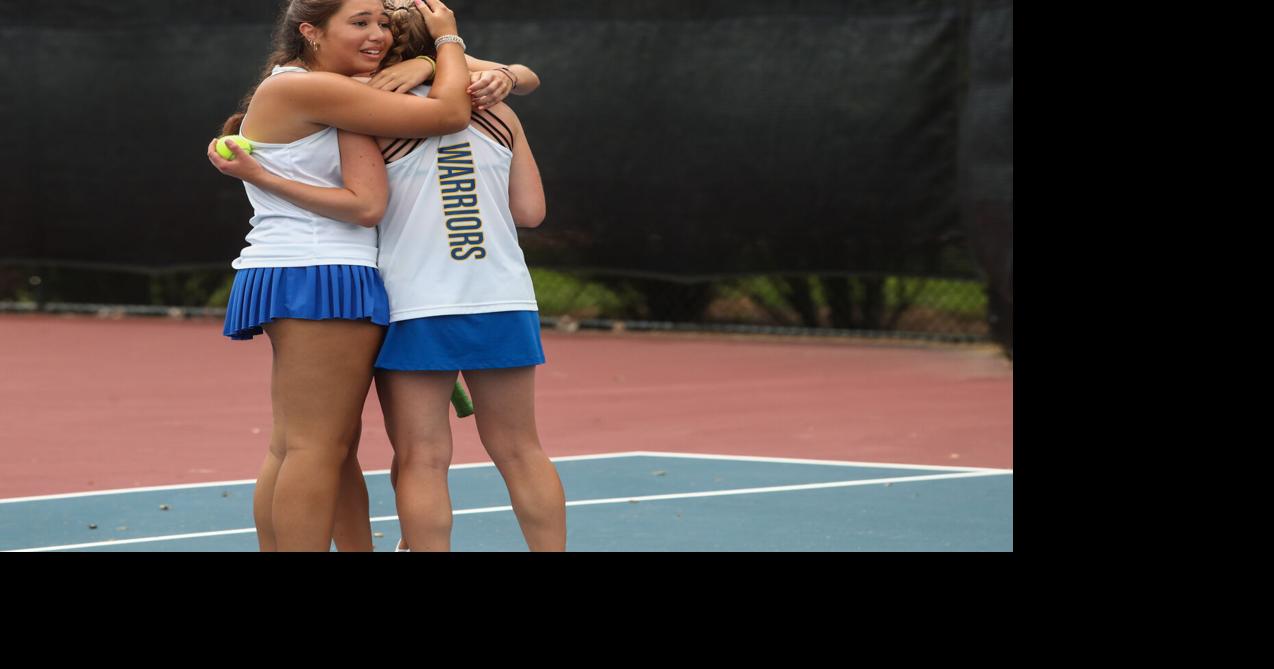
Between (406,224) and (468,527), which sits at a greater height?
(406,224)

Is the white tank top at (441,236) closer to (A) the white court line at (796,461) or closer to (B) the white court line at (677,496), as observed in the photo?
(B) the white court line at (677,496)

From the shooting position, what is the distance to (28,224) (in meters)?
11.6

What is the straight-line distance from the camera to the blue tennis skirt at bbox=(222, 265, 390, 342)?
3598mm

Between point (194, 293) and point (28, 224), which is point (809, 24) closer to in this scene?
point (194, 293)

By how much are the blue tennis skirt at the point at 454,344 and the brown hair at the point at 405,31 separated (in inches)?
23.4

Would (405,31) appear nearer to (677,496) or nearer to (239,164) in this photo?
(239,164)

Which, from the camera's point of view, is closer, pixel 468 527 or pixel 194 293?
pixel 468 527

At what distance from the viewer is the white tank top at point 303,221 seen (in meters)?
3.63

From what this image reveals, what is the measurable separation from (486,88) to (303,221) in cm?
49

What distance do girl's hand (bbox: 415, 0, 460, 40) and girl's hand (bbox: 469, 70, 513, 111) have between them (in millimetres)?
116

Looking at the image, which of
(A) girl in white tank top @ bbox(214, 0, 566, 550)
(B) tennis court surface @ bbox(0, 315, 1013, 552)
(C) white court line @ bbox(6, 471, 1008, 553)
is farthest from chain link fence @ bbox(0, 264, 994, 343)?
(A) girl in white tank top @ bbox(214, 0, 566, 550)

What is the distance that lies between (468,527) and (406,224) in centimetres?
186

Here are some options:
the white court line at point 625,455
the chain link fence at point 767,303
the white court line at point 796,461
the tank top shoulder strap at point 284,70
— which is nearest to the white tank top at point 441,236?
the tank top shoulder strap at point 284,70
